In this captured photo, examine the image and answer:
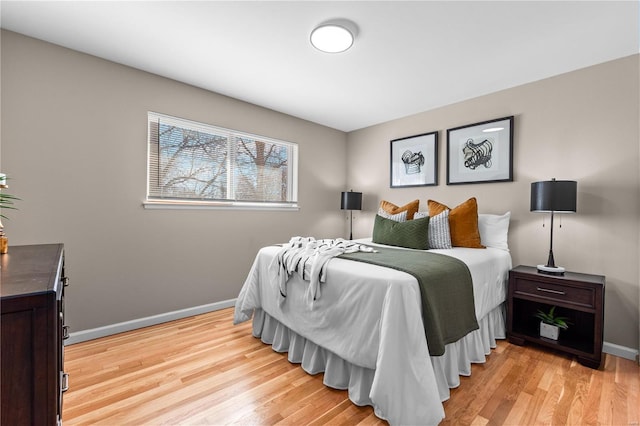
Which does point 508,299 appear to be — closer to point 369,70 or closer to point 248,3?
point 369,70

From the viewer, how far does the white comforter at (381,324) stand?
1.39m

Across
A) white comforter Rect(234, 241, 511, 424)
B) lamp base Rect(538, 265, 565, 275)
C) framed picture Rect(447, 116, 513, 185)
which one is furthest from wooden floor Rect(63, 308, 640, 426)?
framed picture Rect(447, 116, 513, 185)

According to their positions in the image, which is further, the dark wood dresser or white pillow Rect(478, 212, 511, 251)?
white pillow Rect(478, 212, 511, 251)

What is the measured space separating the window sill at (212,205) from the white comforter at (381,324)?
131 cm

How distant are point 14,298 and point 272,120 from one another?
3.19 meters

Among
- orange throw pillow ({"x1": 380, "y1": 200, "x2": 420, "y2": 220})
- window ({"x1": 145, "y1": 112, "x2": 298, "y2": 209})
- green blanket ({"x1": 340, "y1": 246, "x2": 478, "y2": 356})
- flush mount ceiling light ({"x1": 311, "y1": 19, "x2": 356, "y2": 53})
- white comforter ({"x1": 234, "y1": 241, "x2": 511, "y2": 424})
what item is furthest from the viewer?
orange throw pillow ({"x1": 380, "y1": 200, "x2": 420, "y2": 220})

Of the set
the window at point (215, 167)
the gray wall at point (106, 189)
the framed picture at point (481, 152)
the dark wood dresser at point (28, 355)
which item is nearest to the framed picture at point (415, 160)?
the framed picture at point (481, 152)

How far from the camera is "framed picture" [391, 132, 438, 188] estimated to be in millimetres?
3457

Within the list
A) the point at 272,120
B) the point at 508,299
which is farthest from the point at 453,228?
the point at 272,120

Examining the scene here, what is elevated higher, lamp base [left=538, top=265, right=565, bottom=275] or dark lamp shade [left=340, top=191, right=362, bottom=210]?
dark lamp shade [left=340, top=191, right=362, bottom=210]

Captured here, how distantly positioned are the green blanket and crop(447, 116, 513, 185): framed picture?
1456 millimetres

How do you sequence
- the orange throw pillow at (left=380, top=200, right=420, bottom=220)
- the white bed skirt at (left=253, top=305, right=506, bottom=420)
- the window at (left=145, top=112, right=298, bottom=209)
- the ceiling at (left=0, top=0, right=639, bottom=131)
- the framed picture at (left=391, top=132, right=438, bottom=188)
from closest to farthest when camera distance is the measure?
the white bed skirt at (left=253, top=305, right=506, bottom=420), the ceiling at (left=0, top=0, right=639, bottom=131), the window at (left=145, top=112, right=298, bottom=209), the orange throw pillow at (left=380, top=200, right=420, bottom=220), the framed picture at (left=391, top=132, right=438, bottom=188)

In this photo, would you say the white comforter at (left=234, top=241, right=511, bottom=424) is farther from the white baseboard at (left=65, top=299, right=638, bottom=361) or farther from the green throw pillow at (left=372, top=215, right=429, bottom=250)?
the white baseboard at (left=65, top=299, right=638, bottom=361)

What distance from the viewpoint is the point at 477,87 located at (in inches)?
113
